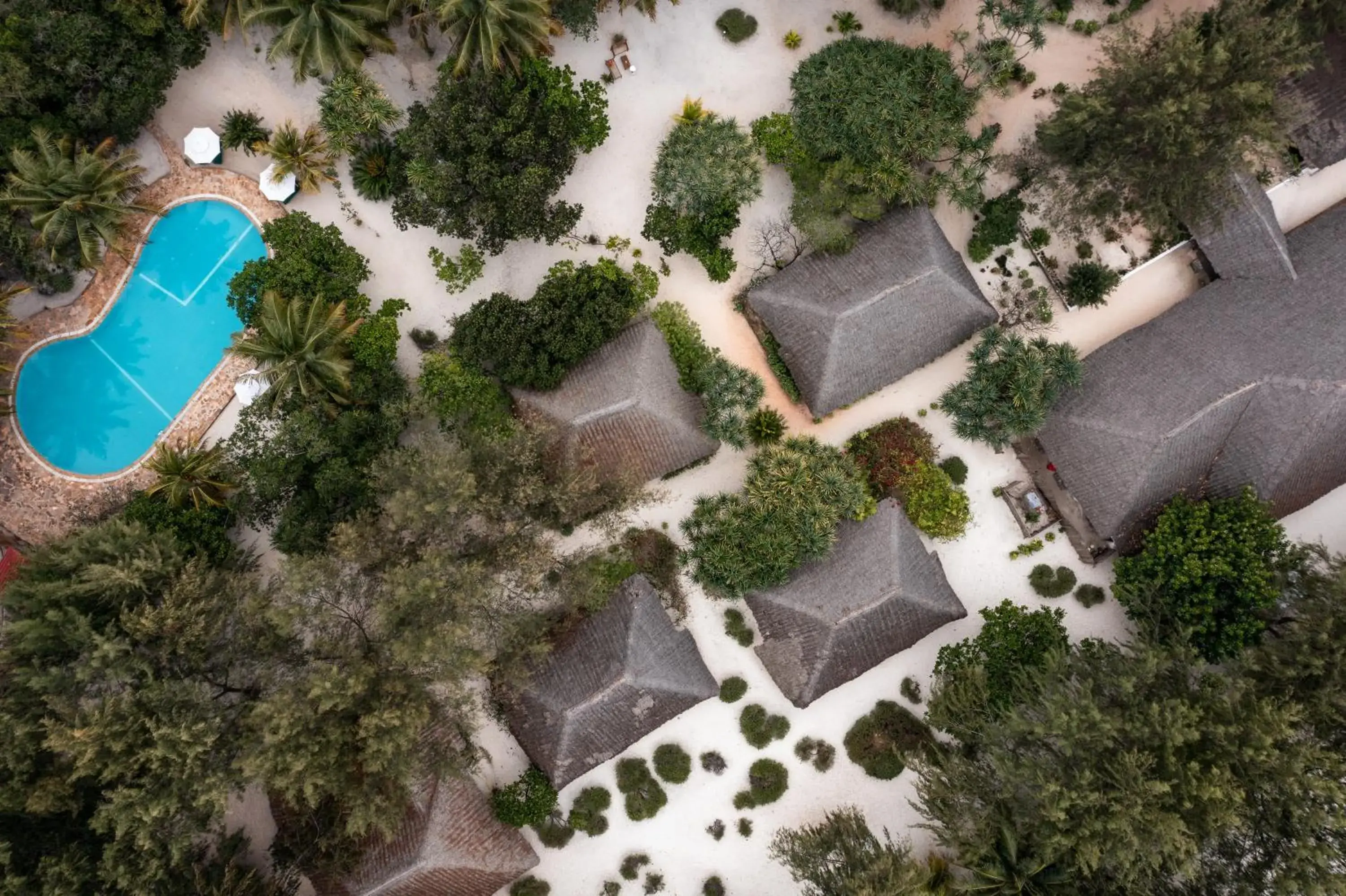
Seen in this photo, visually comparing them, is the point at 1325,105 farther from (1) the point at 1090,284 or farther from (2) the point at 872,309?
(2) the point at 872,309

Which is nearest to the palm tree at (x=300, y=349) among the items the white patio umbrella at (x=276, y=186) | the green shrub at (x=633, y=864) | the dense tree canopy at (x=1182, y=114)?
the white patio umbrella at (x=276, y=186)

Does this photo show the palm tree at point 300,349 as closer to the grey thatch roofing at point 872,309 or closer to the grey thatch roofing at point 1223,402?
the grey thatch roofing at point 872,309

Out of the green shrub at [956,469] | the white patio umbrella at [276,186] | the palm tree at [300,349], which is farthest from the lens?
the green shrub at [956,469]

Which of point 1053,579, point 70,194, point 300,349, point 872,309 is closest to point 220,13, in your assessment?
point 70,194

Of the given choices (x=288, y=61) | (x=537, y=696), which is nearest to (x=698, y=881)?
(x=537, y=696)

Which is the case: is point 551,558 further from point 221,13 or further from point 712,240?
point 221,13
